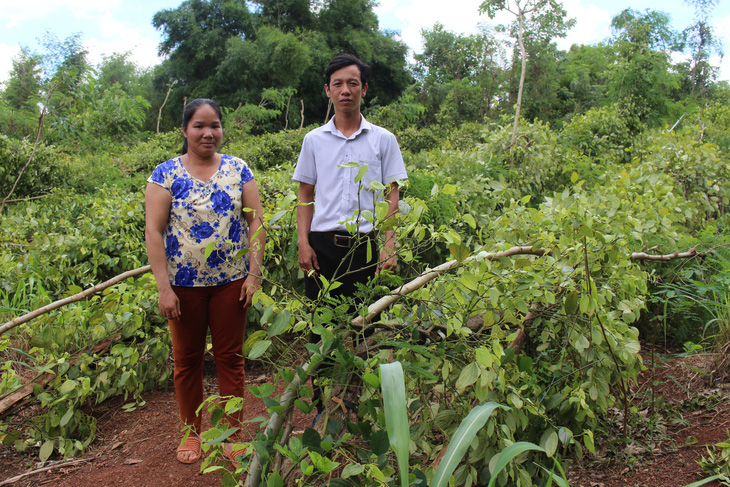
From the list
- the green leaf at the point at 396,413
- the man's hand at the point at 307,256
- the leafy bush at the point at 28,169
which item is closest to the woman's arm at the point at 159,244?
the man's hand at the point at 307,256

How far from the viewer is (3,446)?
275cm

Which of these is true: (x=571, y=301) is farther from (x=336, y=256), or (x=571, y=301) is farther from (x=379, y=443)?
(x=336, y=256)

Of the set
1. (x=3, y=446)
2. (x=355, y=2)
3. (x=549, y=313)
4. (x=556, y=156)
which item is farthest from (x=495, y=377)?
(x=355, y=2)

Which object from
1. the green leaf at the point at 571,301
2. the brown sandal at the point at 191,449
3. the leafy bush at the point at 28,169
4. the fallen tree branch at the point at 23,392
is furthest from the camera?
the leafy bush at the point at 28,169

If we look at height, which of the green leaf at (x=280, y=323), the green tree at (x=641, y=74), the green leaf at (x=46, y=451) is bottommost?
the green leaf at (x=46, y=451)

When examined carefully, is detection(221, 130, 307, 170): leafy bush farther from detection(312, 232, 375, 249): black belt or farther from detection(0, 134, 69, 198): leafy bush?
detection(312, 232, 375, 249): black belt

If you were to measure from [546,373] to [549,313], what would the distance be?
0.38 m

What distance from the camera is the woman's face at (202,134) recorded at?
242cm

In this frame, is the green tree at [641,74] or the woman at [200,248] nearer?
A: the woman at [200,248]

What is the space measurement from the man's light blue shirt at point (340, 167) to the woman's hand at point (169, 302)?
2.26 feet

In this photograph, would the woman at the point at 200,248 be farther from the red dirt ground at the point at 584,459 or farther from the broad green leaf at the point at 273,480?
the broad green leaf at the point at 273,480

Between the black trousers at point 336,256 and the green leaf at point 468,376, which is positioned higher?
the black trousers at point 336,256

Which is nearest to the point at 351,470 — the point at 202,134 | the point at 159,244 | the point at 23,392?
the point at 159,244

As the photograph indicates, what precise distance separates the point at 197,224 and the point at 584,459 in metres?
1.97
